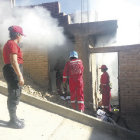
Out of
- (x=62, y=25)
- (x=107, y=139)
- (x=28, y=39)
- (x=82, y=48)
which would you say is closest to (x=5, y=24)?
(x=28, y=39)

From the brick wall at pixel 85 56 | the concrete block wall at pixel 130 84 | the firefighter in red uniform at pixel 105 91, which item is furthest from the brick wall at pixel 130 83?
the firefighter in red uniform at pixel 105 91

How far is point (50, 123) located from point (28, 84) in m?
2.98

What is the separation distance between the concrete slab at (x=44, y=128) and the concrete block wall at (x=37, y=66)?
9.21ft

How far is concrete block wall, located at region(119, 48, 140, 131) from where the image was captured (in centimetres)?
599

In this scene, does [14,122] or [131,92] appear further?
[131,92]

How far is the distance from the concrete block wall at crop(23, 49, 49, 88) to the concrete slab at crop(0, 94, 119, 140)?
2807mm

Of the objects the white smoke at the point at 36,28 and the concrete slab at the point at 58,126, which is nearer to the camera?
the concrete slab at the point at 58,126

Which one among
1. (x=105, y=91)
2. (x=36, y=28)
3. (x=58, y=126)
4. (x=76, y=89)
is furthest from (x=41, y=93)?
(x=105, y=91)

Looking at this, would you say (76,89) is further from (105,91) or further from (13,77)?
(105,91)

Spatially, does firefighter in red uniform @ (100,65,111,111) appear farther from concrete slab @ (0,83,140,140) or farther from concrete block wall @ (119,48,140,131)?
concrete slab @ (0,83,140,140)

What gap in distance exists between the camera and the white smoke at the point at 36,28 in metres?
6.27

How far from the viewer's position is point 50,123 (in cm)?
314

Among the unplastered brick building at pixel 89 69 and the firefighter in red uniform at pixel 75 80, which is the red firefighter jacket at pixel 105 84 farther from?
→ the firefighter in red uniform at pixel 75 80

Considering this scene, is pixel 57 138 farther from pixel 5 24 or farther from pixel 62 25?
pixel 5 24
